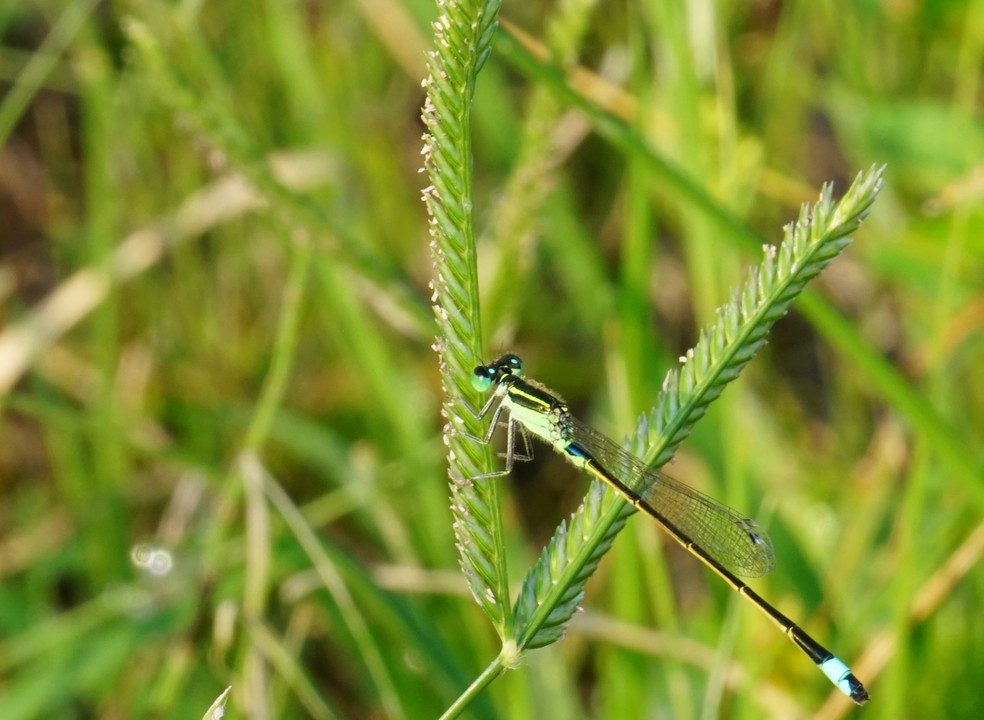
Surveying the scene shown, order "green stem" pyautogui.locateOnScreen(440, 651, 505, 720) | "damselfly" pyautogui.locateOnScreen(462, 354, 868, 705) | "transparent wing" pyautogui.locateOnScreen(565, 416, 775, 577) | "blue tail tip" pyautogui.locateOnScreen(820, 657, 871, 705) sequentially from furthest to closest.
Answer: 1. "transparent wing" pyautogui.locateOnScreen(565, 416, 775, 577)
2. "damselfly" pyautogui.locateOnScreen(462, 354, 868, 705)
3. "blue tail tip" pyautogui.locateOnScreen(820, 657, 871, 705)
4. "green stem" pyautogui.locateOnScreen(440, 651, 505, 720)

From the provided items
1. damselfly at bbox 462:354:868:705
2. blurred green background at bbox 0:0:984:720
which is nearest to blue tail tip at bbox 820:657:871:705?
damselfly at bbox 462:354:868:705

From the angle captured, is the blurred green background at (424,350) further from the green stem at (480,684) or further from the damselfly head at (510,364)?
the green stem at (480,684)

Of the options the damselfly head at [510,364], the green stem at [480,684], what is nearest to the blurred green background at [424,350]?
the damselfly head at [510,364]

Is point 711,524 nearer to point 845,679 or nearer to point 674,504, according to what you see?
point 674,504

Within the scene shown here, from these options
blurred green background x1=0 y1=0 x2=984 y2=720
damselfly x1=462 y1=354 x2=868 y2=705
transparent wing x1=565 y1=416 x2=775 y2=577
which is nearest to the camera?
damselfly x1=462 y1=354 x2=868 y2=705

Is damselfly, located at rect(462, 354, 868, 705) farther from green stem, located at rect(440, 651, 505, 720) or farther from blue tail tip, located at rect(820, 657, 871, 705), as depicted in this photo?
green stem, located at rect(440, 651, 505, 720)

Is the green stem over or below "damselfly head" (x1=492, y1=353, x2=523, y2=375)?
below

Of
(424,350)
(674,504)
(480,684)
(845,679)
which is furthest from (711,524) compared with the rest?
(424,350)

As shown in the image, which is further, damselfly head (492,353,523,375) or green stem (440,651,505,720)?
damselfly head (492,353,523,375)
